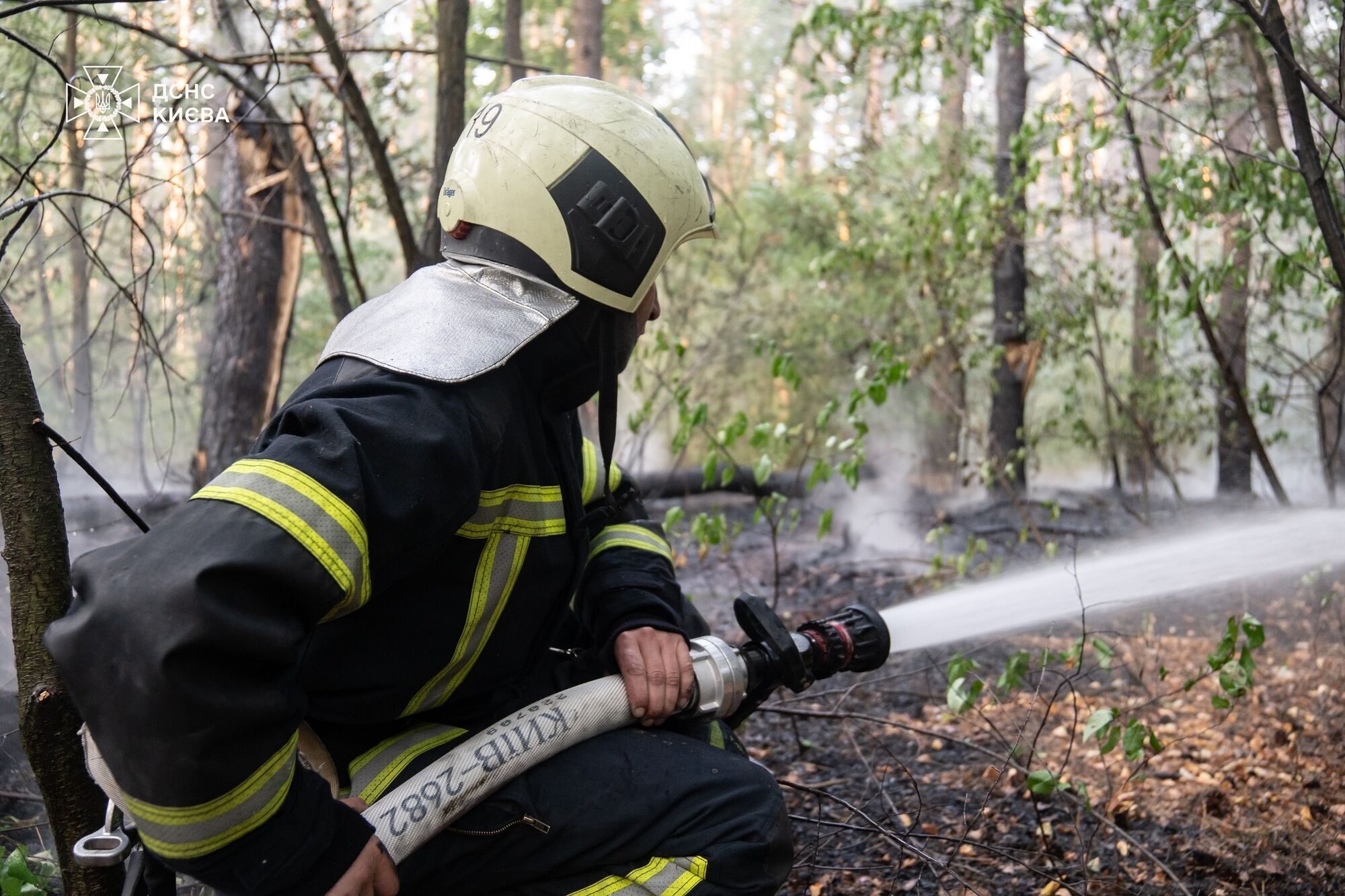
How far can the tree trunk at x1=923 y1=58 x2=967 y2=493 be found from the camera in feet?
30.6

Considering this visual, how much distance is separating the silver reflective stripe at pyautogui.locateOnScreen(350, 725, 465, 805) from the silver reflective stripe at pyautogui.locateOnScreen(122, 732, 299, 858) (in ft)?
1.41

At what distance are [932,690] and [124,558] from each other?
13.9 ft

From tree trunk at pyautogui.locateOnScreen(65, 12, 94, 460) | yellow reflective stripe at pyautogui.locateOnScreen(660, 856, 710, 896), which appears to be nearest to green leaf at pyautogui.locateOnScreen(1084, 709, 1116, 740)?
yellow reflective stripe at pyautogui.locateOnScreen(660, 856, 710, 896)

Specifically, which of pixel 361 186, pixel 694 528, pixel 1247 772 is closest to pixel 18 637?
pixel 694 528

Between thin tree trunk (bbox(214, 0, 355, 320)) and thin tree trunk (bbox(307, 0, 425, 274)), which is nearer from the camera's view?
thin tree trunk (bbox(307, 0, 425, 274))

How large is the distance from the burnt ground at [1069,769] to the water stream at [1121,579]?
0.23m

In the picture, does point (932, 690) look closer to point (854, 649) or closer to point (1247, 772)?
point (1247, 772)

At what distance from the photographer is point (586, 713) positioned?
6.67 feet

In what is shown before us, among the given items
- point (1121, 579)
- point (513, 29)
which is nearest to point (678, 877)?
point (1121, 579)

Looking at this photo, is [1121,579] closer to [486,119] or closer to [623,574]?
Answer: [623,574]

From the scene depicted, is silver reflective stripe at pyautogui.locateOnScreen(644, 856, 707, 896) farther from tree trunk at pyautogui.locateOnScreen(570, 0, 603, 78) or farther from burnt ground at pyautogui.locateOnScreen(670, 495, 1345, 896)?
tree trunk at pyautogui.locateOnScreen(570, 0, 603, 78)

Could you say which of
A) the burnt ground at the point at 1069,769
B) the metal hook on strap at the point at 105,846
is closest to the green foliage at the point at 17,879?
the metal hook on strap at the point at 105,846

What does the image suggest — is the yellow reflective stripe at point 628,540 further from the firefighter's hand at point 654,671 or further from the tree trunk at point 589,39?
the tree trunk at point 589,39

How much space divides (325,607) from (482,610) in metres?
0.45
